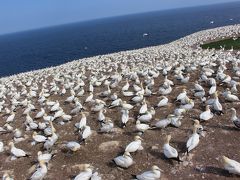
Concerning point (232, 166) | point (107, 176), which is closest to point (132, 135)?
point (107, 176)

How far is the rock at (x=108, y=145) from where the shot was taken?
51.3 feet

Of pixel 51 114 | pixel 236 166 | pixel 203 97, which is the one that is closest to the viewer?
pixel 236 166

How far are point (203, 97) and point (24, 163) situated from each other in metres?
9.13

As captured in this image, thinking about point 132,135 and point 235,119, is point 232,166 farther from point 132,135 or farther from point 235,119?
point 132,135

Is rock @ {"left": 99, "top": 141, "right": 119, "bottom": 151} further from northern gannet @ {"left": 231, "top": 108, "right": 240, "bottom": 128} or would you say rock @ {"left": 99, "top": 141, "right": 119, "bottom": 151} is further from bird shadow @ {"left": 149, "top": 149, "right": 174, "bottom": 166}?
northern gannet @ {"left": 231, "top": 108, "right": 240, "bottom": 128}

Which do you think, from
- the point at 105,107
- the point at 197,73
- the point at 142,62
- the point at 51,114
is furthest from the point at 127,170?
the point at 142,62

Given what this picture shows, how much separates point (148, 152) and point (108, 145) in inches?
72.6

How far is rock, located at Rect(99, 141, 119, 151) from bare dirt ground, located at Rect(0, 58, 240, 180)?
4 centimetres

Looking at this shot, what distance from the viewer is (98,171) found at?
14.2 meters

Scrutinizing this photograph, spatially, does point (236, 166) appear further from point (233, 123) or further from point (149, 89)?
point (149, 89)

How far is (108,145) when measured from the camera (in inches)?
625

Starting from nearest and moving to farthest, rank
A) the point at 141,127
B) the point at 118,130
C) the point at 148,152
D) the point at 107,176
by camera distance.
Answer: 1. the point at 107,176
2. the point at 148,152
3. the point at 141,127
4. the point at 118,130

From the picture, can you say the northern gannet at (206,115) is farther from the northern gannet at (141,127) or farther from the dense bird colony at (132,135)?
the northern gannet at (141,127)

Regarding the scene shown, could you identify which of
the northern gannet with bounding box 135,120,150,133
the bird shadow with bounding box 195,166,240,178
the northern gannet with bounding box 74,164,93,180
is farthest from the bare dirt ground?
the northern gannet with bounding box 74,164,93,180
